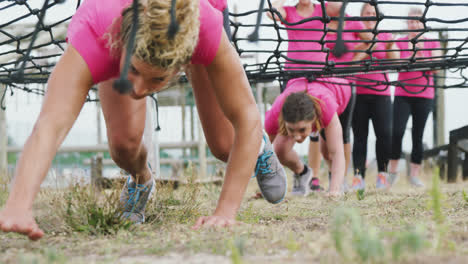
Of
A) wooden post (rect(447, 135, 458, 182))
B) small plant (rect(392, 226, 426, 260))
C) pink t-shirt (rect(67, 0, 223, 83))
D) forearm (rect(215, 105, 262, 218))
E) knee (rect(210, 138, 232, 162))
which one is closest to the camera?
small plant (rect(392, 226, 426, 260))

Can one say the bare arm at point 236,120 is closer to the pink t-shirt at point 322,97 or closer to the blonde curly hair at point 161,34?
the blonde curly hair at point 161,34

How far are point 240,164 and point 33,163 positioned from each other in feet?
2.18

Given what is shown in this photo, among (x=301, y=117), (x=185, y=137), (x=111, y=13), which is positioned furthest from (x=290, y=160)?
(x=185, y=137)

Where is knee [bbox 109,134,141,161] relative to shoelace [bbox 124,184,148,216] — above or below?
above

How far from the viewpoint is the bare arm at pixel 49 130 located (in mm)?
1292

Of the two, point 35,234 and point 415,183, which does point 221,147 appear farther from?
point 415,183

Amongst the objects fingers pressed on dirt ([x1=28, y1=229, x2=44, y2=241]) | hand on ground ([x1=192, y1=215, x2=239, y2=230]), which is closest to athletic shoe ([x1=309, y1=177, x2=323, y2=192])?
hand on ground ([x1=192, y1=215, x2=239, y2=230])

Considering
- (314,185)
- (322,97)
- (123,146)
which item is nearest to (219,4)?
(123,146)

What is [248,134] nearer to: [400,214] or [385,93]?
A: [400,214]

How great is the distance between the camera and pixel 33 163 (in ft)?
4.35

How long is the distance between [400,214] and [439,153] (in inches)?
213

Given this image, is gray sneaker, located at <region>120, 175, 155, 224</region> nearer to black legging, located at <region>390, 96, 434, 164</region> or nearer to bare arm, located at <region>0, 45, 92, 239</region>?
bare arm, located at <region>0, 45, 92, 239</region>

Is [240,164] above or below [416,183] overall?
above

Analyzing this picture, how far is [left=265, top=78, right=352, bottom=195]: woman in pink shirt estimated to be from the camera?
3232 mm
